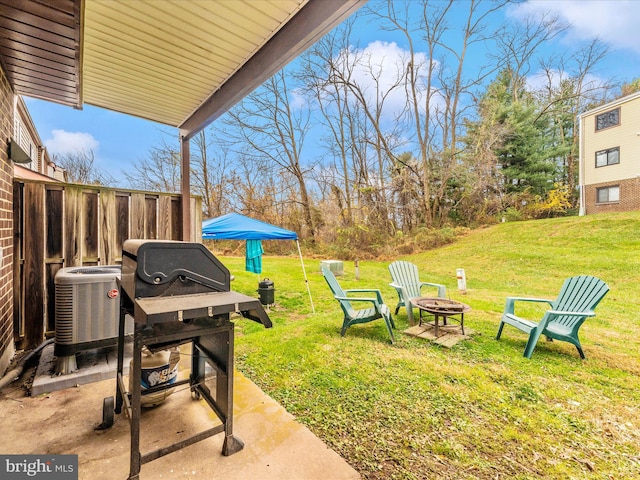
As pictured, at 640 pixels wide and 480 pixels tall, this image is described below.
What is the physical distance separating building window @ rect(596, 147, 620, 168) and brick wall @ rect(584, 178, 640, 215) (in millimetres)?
927

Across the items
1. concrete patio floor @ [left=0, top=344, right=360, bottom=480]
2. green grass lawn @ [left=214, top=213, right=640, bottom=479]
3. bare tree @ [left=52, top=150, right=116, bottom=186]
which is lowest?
green grass lawn @ [left=214, top=213, right=640, bottom=479]

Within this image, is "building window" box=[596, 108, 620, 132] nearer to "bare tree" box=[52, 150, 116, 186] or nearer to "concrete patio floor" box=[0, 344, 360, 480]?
"concrete patio floor" box=[0, 344, 360, 480]

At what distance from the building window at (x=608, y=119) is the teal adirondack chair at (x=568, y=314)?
14.5 metres

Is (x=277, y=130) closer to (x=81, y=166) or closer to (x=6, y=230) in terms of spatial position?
(x=81, y=166)

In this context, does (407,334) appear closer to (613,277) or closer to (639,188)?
(613,277)

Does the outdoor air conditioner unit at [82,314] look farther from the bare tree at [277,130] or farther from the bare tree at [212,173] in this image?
the bare tree at [212,173]

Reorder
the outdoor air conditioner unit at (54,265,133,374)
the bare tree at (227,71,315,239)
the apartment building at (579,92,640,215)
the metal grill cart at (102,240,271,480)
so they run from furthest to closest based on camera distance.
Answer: the bare tree at (227,71,315,239) → the apartment building at (579,92,640,215) → the outdoor air conditioner unit at (54,265,133,374) → the metal grill cart at (102,240,271,480)

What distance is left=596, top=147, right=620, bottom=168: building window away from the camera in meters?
12.8

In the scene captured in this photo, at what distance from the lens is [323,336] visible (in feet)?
12.7

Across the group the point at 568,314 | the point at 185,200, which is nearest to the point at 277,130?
the point at 185,200

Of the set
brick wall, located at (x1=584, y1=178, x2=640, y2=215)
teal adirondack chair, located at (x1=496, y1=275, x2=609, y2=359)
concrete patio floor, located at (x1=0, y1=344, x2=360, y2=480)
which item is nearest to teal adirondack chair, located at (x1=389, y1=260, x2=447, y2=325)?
teal adirondack chair, located at (x1=496, y1=275, x2=609, y2=359)

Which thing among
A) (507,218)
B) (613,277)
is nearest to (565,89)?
(507,218)

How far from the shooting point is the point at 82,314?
2.36 meters

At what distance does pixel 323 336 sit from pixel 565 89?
70.6 feet
